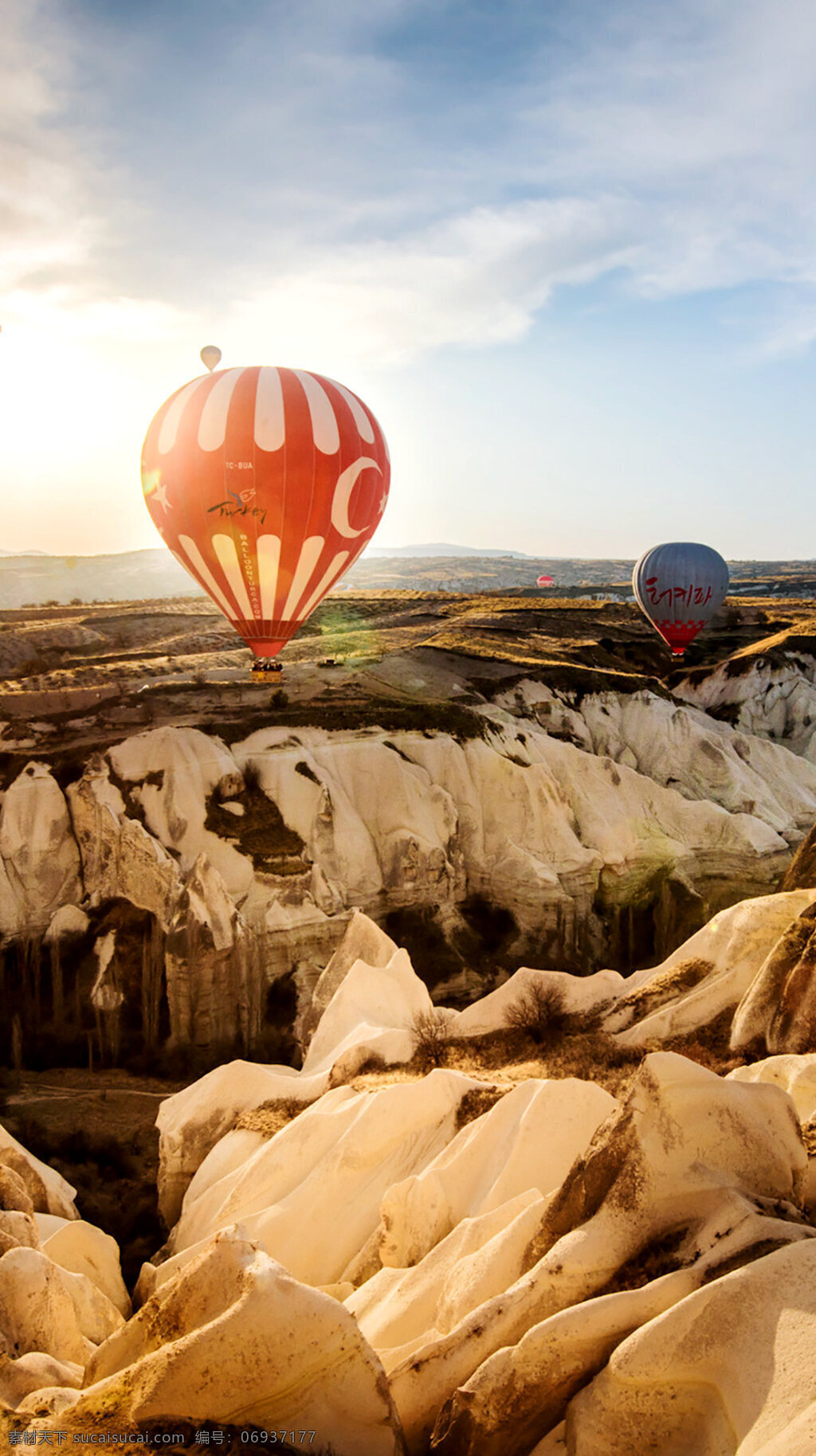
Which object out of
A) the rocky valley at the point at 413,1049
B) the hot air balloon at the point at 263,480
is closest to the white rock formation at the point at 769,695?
the rocky valley at the point at 413,1049

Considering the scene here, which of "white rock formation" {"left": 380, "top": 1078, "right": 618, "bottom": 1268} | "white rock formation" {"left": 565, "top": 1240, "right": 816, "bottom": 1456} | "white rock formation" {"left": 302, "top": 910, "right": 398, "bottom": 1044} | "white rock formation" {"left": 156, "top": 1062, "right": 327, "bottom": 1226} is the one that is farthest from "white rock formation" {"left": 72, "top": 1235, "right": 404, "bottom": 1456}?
"white rock formation" {"left": 302, "top": 910, "right": 398, "bottom": 1044}

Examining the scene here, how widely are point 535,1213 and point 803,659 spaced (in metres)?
48.1

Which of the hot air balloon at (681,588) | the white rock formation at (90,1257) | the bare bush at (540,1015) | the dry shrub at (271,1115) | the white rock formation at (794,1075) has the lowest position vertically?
the white rock formation at (90,1257)

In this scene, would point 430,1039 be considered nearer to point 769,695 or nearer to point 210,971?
point 210,971

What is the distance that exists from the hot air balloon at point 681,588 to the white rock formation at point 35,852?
38806mm

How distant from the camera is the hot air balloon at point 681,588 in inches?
2080

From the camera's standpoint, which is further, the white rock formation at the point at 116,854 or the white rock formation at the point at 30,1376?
the white rock formation at the point at 116,854

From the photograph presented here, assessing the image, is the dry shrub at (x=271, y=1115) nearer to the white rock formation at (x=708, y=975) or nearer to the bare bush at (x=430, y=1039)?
the bare bush at (x=430, y=1039)

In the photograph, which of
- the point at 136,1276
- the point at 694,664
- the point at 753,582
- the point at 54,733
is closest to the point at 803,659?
the point at 694,664

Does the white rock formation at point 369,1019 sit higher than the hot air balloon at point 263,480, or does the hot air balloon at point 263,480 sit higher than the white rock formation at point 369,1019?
the hot air balloon at point 263,480

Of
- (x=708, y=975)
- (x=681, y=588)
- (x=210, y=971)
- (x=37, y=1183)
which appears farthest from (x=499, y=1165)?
(x=681, y=588)

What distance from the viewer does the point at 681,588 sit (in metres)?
52.7

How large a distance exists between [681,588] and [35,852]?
40.2 metres

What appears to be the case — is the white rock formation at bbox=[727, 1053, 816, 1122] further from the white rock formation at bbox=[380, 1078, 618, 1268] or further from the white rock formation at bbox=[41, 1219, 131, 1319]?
the white rock formation at bbox=[41, 1219, 131, 1319]
